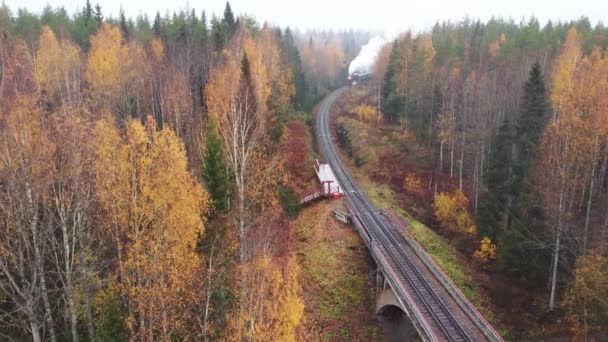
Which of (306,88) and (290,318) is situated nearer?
(290,318)

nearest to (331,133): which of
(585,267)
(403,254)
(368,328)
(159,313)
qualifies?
(403,254)

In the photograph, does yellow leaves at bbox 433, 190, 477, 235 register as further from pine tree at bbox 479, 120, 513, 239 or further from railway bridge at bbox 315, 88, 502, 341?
railway bridge at bbox 315, 88, 502, 341

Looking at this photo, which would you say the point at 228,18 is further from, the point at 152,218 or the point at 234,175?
the point at 152,218

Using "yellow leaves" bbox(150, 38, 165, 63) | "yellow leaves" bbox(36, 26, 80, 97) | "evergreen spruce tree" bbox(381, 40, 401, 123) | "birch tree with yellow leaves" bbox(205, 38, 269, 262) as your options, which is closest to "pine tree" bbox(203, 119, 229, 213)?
A: "birch tree with yellow leaves" bbox(205, 38, 269, 262)

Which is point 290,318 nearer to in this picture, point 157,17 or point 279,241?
point 279,241

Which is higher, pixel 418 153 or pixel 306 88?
pixel 306 88

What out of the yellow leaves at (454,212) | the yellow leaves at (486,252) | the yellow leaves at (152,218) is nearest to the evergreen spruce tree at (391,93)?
the yellow leaves at (454,212)
